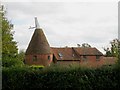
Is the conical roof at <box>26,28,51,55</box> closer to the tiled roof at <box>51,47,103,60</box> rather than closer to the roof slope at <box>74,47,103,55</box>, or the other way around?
the tiled roof at <box>51,47,103,60</box>

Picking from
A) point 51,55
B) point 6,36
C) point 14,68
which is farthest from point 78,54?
point 14,68

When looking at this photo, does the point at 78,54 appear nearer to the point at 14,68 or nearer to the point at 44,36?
the point at 44,36

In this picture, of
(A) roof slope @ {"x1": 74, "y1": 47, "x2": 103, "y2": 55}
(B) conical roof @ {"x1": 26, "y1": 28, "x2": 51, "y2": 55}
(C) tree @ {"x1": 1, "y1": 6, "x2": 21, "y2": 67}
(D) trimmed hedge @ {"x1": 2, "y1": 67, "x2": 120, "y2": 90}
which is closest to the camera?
(D) trimmed hedge @ {"x1": 2, "y1": 67, "x2": 120, "y2": 90}

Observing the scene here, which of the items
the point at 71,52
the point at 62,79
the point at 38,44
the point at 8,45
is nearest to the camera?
the point at 62,79

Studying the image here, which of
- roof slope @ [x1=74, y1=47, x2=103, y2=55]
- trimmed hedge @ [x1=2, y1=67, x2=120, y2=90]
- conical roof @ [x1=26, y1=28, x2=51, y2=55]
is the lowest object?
trimmed hedge @ [x1=2, y1=67, x2=120, y2=90]

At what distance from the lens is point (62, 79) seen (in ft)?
57.8

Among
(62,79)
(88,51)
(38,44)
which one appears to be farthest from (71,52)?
(62,79)

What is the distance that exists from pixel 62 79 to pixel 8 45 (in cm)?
1064

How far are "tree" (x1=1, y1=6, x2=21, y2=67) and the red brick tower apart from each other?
21817mm

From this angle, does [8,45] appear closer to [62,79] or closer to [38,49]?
[62,79]

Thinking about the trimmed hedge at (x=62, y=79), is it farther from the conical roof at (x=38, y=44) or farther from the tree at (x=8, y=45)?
the conical roof at (x=38, y=44)

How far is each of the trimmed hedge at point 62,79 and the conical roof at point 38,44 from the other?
3263cm

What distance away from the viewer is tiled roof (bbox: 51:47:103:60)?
56.3 meters

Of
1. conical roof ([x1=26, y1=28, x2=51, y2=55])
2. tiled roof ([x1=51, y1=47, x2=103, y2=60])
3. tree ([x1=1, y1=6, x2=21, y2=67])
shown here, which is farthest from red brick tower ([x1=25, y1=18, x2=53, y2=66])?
tree ([x1=1, y1=6, x2=21, y2=67])
